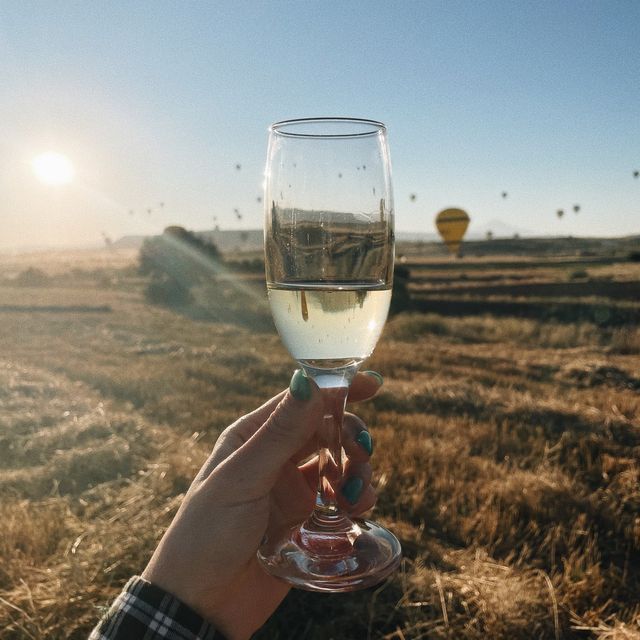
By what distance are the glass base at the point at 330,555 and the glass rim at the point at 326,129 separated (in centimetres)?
122

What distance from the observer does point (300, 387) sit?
1892 mm

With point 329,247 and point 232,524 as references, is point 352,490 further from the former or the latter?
point 329,247

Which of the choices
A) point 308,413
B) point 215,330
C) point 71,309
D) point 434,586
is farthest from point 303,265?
point 71,309

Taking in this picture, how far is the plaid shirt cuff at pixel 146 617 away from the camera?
1907mm

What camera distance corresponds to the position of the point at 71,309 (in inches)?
976

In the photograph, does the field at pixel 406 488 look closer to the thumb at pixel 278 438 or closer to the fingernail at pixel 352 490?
the fingernail at pixel 352 490

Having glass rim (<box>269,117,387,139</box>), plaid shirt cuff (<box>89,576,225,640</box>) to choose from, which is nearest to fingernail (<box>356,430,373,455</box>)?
plaid shirt cuff (<box>89,576,225,640</box>)

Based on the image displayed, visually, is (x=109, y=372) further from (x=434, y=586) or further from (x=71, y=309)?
(x=71, y=309)

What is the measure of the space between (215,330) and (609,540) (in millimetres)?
15718

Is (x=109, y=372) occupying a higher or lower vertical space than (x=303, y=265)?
lower

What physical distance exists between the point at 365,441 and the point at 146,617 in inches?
38.4

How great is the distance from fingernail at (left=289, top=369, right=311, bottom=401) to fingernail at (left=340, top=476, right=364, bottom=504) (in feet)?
2.03

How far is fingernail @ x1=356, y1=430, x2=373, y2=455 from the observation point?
8.01 ft

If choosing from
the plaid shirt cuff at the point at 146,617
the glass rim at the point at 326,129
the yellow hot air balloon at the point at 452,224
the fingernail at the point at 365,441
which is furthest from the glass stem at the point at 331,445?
the yellow hot air balloon at the point at 452,224
